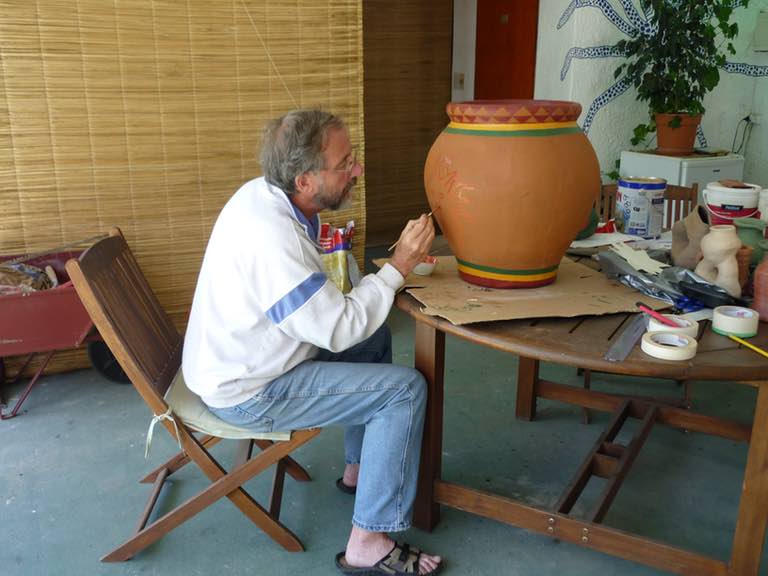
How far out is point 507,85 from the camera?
4.92 m

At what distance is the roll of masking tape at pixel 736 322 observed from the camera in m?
1.52

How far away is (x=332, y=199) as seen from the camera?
189cm

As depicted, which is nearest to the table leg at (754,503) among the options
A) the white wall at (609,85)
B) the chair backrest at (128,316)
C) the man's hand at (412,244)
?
the man's hand at (412,244)

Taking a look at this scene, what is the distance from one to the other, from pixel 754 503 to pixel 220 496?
1303 mm

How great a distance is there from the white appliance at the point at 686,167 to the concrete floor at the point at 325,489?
4.85 ft

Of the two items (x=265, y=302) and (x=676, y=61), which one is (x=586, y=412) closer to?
(x=265, y=302)

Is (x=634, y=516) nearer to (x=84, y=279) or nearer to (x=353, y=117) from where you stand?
(x=84, y=279)

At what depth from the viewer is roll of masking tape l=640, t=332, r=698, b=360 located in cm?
142

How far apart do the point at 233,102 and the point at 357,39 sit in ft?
2.20

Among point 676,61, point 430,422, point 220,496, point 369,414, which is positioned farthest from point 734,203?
point 676,61

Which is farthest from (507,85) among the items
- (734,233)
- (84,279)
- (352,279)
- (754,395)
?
(84,279)

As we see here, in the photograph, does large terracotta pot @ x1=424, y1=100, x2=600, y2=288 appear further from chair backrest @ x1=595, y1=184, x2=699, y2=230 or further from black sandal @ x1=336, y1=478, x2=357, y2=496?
chair backrest @ x1=595, y1=184, x2=699, y2=230

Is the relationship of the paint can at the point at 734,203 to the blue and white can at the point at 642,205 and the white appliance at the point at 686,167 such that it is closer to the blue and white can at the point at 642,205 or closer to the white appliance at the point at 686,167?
the blue and white can at the point at 642,205

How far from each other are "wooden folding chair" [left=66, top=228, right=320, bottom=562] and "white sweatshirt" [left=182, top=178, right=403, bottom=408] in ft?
0.29
